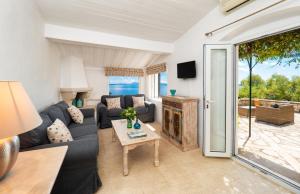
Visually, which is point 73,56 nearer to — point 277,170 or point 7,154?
point 7,154

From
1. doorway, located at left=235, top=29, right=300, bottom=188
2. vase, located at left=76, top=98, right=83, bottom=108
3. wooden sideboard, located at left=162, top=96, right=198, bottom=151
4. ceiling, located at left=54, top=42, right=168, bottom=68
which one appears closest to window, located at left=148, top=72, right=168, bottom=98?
ceiling, located at left=54, top=42, right=168, bottom=68

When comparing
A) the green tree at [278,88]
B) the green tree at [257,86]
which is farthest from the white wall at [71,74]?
the green tree at [278,88]

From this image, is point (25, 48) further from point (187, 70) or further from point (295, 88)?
A: point (295, 88)

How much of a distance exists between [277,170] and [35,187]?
2902 millimetres

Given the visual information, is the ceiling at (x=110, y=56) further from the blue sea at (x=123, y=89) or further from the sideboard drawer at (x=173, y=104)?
the sideboard drawer at (x=173, y=104)

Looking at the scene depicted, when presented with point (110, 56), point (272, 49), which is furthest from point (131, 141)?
point (272, 49)

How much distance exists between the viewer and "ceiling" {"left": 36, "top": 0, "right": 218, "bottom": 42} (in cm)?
225

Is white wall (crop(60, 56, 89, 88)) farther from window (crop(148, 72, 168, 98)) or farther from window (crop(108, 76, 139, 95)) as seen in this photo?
window (crop(148, 72, 168, 98))

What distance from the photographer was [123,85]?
5793 millimetres

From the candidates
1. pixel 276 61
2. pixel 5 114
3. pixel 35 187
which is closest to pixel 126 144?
pixel 35 187

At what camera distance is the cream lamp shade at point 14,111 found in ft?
2.46

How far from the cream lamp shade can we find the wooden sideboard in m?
2.37

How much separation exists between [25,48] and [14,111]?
1.57 metres

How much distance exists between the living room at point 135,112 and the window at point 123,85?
1.66 m
